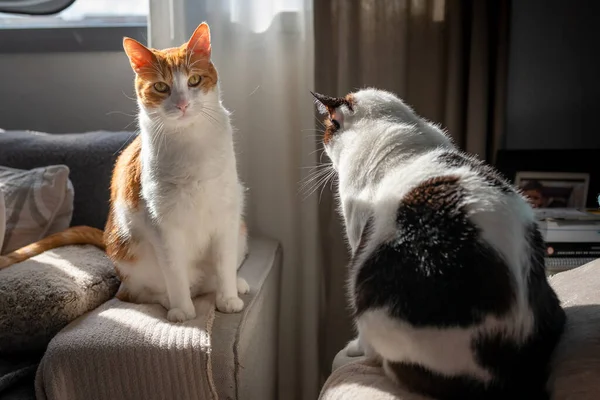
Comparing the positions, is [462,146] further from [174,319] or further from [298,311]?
[174,319]

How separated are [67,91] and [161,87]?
994 mm

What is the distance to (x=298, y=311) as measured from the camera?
1852 mm

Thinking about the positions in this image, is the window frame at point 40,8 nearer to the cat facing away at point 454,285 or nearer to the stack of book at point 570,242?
the cat facing away at point 454,285

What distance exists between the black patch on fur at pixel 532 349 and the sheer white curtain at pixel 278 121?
3.15ft

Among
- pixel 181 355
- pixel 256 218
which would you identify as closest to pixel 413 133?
pixel 181 355

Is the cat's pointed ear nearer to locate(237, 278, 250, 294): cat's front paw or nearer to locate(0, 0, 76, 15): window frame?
locate(237, 278, 250, 294): cat's front paw

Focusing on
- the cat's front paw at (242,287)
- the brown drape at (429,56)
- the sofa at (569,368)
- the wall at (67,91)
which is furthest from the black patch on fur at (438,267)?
the wall at (67,91)

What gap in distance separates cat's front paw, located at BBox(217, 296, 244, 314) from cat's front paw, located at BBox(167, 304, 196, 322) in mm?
59

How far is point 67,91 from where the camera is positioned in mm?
2000

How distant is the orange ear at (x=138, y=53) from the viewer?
3.83 ft

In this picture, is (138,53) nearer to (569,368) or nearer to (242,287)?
(242,287)

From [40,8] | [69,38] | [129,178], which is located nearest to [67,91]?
[69,38]

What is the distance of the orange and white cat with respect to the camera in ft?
3.85

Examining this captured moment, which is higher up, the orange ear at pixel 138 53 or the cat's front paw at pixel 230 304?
the orange ear at pixel 138 53
